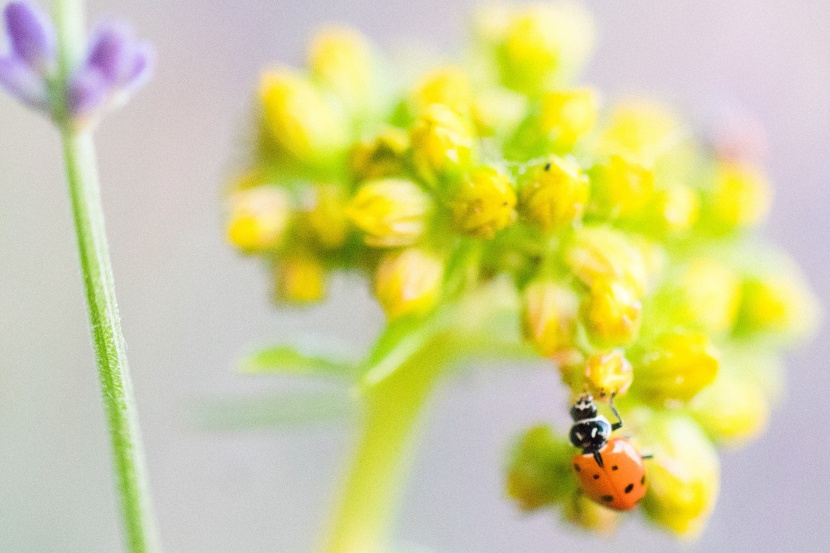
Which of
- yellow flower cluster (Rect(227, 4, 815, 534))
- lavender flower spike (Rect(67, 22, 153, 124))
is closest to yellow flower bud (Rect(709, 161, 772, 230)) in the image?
yellow flower cluster (Rect(227, 4, 815, 534))

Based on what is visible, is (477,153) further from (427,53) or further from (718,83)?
(718,83)

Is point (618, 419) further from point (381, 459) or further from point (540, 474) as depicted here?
point (381, 459)

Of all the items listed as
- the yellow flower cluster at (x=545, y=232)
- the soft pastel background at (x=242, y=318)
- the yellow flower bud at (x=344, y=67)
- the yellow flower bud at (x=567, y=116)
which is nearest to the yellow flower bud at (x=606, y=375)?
the yellow flower cluster at (x=545, y=232)

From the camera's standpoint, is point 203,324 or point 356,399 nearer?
point 356,399

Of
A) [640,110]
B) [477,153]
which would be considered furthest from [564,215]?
[640,110]

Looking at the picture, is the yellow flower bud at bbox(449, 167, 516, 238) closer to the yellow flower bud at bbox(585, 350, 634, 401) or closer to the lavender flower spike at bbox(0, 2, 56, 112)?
the yellow flower bud at bbox(585, 350, 634, 401)

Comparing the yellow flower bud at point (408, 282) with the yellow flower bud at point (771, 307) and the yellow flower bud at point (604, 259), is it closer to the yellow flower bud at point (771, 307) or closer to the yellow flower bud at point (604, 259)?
the yellow flower bud at point (604, 259)
